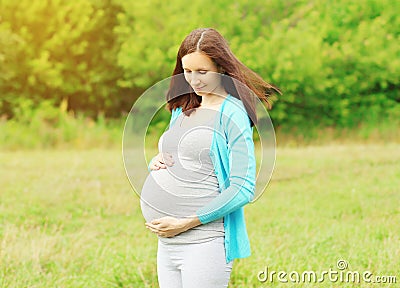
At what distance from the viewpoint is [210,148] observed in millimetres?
2387

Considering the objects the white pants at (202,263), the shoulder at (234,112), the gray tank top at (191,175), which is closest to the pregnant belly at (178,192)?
the gray tank top at (191,175)

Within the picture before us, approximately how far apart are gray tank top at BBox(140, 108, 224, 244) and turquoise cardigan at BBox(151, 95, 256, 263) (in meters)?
0.03

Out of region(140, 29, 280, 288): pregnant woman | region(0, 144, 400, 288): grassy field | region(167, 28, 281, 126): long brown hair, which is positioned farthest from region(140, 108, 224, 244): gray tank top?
region(0, 144, 400, 288): grassy field

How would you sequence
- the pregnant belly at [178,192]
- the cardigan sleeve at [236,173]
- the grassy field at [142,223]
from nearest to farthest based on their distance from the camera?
the cardigan sleeve at [236,173] < the pregnant belly at [178,192] < the grassy field at [142,223]

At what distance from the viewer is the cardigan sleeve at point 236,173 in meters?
2.33

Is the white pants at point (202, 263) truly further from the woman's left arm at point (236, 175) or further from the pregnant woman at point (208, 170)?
the woman's left arm at point (236, 175)

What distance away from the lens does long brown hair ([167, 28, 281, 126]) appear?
2406 millimetres

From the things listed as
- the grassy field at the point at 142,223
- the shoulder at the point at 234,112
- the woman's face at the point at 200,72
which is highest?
the woman's face at the point at 200,72

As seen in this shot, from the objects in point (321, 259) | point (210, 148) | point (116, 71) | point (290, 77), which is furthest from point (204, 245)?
point (116, 71)

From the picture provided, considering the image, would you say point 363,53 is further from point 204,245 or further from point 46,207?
point 204,245

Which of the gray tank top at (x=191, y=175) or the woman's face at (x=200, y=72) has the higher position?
the woman's face at (x=200, y=72)

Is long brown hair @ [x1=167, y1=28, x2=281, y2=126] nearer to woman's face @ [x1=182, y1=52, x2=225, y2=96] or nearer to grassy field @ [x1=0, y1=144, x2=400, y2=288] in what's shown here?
woman's face @ [x1=182, y1=52, x2=225, y2=96]

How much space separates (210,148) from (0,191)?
6.60 metres

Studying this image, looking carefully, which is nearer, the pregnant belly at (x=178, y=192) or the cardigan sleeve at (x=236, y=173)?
the cardigan sleeve at (x=236, y=173)
